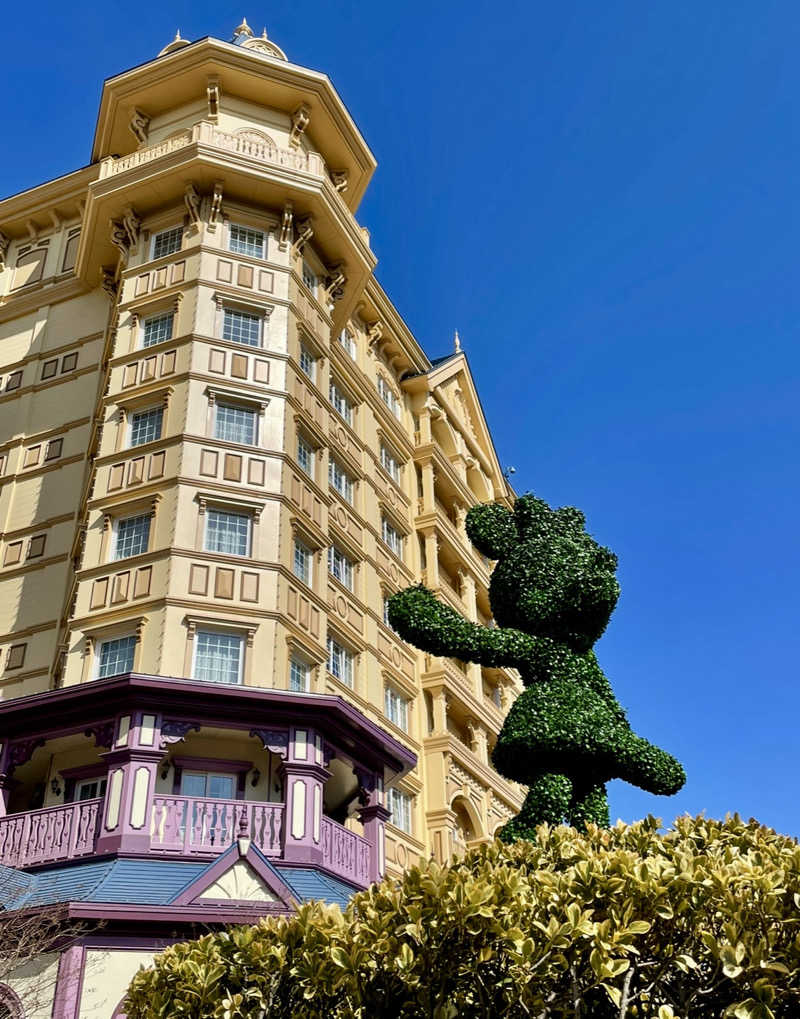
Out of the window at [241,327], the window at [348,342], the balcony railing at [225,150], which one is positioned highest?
the balcony railing at [225,150]

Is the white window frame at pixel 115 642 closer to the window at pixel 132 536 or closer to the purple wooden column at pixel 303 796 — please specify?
the window at pixel 132 536

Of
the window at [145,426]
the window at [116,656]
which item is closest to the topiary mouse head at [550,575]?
the window at [116,656]

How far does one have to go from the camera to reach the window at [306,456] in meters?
26.1

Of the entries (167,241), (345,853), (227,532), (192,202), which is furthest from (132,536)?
(192,202)

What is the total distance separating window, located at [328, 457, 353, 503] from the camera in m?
29.1

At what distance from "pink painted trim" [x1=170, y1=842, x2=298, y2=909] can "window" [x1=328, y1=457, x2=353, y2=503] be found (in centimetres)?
1451

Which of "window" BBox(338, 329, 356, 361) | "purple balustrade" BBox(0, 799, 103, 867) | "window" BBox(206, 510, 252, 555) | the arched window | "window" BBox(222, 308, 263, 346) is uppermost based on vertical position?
"window" BBox(338, 329, 356, 361)

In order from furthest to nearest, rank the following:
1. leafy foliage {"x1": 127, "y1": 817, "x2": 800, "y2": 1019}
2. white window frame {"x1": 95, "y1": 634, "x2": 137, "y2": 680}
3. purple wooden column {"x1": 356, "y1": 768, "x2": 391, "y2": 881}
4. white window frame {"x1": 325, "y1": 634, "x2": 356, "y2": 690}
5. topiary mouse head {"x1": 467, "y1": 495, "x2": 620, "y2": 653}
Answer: white window frame {"x1": 325, "y1": 634, "x2": 356, "y2": 690} → white window frame {"x1": 95, "y1": 634, "x2": 137, "y2": 680} → purple wooden column {"x1": 356, "y1": 768, "x2": 391, "y2": 881} → topiary mouse head {"x1": 467, "y1": 495, "x2": 620, "y2": 653} → leafy foliage {"x1": 127, "y1": 817, "x2": 800, "y2": 1019}

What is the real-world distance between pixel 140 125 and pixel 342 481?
38.6ft

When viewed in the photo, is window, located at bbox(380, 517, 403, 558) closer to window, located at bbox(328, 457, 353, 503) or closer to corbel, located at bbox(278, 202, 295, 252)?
window, located at bbox(328, 457, 353, 503)

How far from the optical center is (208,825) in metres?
17.5

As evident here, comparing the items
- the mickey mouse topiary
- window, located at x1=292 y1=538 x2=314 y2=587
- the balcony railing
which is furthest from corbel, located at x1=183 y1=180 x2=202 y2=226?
the mickey mouse topiary

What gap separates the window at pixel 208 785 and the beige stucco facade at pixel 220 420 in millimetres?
2048

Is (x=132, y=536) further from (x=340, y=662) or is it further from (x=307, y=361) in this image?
(x=307, y=361)
